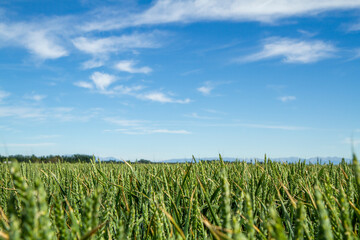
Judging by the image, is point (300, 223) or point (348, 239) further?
point (348, 239)

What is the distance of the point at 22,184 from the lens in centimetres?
66

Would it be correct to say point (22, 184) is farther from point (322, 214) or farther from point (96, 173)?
point (96, 173)

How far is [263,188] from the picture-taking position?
2506mm

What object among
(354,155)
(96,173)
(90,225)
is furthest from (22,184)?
(96,173)

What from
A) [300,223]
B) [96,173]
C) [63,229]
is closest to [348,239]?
[300,223]

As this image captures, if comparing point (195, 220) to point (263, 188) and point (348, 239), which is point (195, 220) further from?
point (263, 188)

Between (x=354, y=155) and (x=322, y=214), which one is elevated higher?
(x=354, y=155)

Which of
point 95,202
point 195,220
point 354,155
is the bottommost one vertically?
point 195,220

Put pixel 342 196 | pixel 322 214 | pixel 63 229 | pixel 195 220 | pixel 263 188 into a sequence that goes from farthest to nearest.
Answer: pixel 263 188 → pixel 195 220 → pixel 342 196 → pixel 63 229 → pixel 322 214

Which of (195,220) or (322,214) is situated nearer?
(322,214)

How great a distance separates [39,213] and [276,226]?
54 centimetres

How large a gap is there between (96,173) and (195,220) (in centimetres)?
194

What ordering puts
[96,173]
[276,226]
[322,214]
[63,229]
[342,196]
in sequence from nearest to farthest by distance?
[276,226] < [322,214] < [63,229] < [342,196] < [96,173]

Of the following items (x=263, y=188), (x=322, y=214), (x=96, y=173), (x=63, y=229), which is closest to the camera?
(x=322, y=214)
